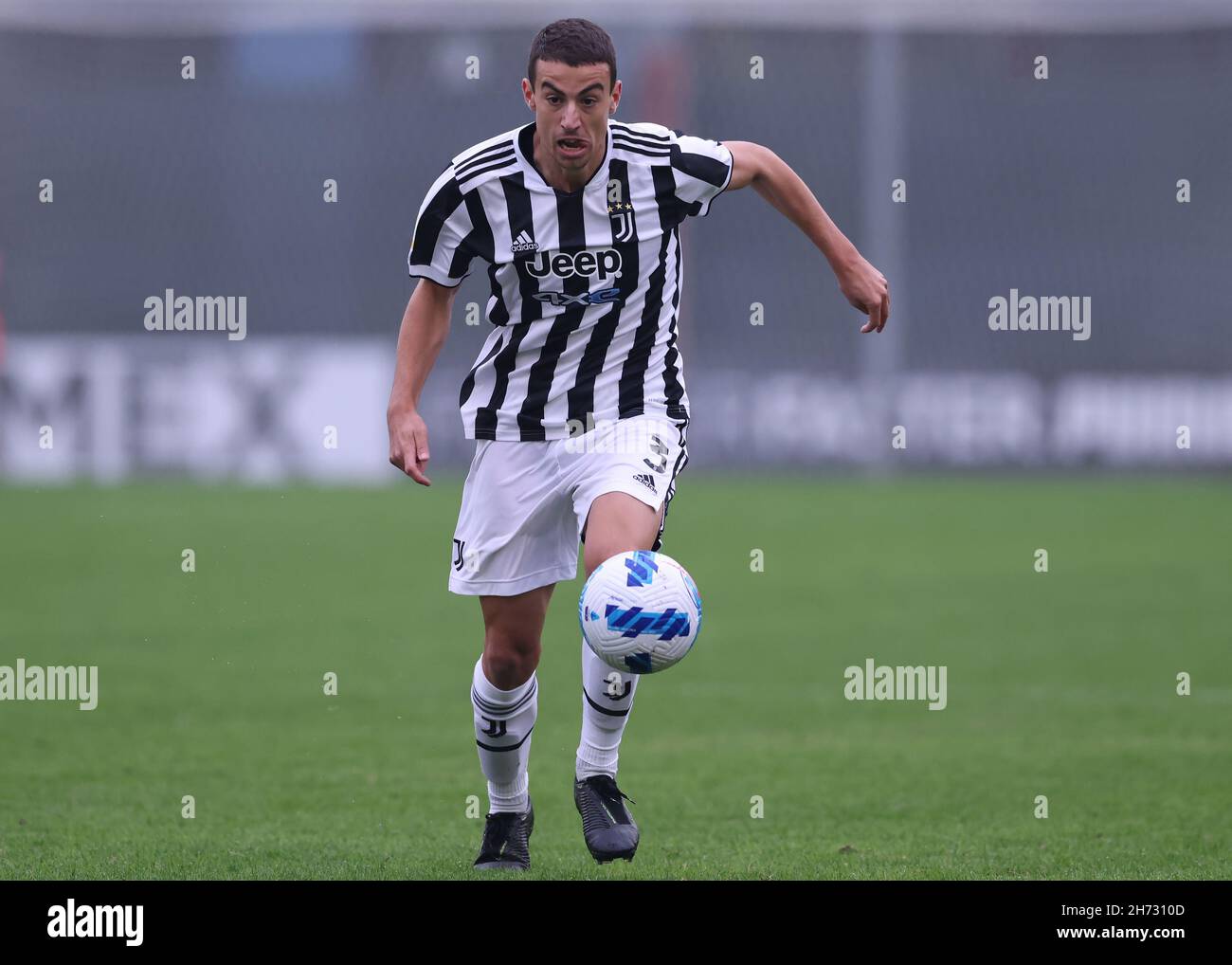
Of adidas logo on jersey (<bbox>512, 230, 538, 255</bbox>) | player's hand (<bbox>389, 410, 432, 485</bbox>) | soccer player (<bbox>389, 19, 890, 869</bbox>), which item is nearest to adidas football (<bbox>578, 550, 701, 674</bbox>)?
soccer player (<bbox>389, 19, 890, 869</bbox>)

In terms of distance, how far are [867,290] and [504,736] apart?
162cm

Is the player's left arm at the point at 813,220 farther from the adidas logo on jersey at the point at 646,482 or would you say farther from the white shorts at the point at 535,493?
the adidas logo on jersey at the point at 646,482

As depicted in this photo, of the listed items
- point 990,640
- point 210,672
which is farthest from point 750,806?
point 990,640

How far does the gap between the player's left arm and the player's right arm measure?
0.89m

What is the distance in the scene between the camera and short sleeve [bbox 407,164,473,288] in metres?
4.91

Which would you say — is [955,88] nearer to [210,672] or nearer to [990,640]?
[990,640]

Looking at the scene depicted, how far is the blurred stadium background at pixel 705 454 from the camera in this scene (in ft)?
20.2

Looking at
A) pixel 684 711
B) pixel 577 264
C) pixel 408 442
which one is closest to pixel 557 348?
pixel 577 264

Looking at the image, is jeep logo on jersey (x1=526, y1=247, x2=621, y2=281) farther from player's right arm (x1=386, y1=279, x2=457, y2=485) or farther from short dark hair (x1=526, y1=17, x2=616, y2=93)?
short dark hair (x1=526, y1=17, x2=616, y2=93)

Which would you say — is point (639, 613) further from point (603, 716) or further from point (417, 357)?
point (417, 357)

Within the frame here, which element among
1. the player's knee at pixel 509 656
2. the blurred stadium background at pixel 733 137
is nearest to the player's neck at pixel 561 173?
the player's knee at pixel 509 656

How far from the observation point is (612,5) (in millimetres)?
25031

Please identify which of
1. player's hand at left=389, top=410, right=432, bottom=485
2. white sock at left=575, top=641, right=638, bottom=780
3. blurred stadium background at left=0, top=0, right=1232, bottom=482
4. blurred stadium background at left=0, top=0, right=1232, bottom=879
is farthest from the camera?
blurred stadium background at left=0, top=0, right=1232, bottom=482

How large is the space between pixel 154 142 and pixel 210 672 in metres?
18.1
